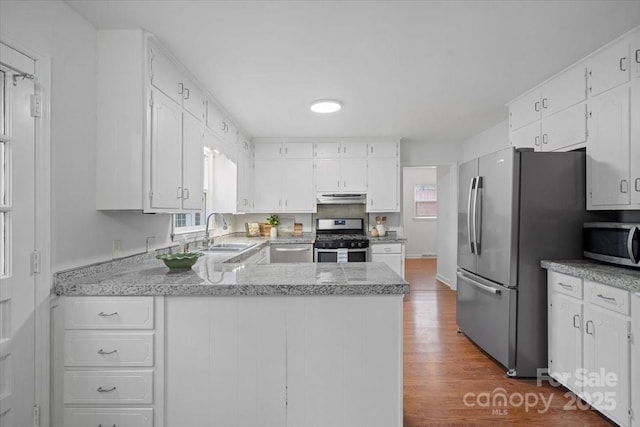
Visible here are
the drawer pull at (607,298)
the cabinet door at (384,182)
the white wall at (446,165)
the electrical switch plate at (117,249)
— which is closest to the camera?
the drawer pull at (607,298)

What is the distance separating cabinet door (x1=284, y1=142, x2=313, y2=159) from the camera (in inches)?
207

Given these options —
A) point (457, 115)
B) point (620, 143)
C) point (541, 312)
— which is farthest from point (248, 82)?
point (541, 312)

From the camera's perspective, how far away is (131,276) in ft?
6.56

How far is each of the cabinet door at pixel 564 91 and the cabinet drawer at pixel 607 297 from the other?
1480 mm

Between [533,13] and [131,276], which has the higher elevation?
[533,13]

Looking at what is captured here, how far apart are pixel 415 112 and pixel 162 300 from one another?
3321 mm

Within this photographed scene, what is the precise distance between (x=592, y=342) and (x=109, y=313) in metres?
2.92

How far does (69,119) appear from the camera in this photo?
6.24 feet

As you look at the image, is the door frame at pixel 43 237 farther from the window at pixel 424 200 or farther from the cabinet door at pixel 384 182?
the window at pixel 424 200

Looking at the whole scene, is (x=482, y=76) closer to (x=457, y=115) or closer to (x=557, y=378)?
(x=457, y=115)

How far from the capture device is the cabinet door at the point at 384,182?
520 cm

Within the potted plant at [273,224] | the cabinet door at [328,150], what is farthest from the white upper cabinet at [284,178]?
the potted plant at [273,224]

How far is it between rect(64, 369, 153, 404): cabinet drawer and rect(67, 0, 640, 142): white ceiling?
2.00 meters

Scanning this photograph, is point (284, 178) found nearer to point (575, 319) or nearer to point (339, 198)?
point (339, 198)
